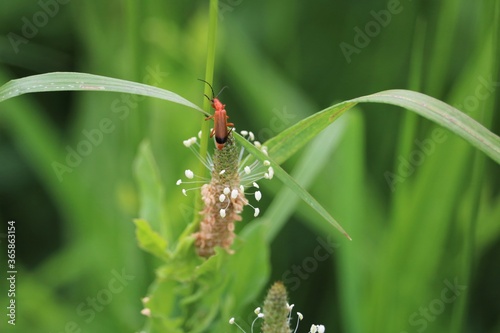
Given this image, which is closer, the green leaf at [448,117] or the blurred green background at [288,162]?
the green leaf at [448,117]

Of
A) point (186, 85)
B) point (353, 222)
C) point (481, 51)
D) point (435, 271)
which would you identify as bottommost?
point (435, 271)

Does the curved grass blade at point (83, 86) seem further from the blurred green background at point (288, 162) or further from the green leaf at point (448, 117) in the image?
the blurred green background at point (288, 162)

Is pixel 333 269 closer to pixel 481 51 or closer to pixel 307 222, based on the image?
pixel 307 222

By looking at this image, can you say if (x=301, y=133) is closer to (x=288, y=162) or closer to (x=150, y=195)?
(x=150, y=195)

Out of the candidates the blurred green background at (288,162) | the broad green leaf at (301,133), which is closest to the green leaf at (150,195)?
the blurred green background at (288,162)

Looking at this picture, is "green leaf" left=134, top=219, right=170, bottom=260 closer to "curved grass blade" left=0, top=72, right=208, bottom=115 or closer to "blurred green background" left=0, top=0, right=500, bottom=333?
"curved grass blade" left=0, top=72, right=208, bottom=115

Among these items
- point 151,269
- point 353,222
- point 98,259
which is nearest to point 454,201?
point 353,222
